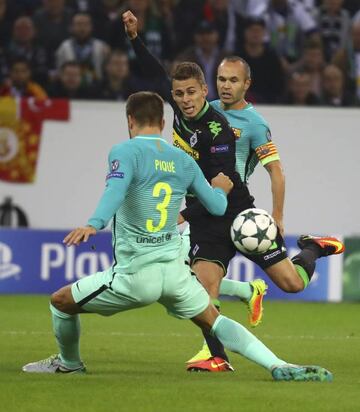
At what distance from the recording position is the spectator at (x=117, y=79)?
54.9 feet

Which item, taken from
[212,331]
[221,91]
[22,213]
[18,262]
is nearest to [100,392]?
[212,331]

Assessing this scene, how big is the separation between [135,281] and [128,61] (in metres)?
9.71

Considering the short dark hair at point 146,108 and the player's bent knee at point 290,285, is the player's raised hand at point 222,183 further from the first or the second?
the player's bent knee at point 290,285

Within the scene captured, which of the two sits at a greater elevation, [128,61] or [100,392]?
[128,61]

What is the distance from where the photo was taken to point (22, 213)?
17.2 meters

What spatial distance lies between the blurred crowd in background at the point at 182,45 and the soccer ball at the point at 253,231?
794cm

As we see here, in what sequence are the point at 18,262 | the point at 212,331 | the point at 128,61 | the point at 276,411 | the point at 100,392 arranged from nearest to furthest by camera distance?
1. the point at 276,411
2. the point at 100,392
3. the point at 212,331
4. the point at 18,262
5. the point at 128,61

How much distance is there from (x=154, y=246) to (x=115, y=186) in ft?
1.71

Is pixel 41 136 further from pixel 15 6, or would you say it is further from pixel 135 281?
pixel 135 281

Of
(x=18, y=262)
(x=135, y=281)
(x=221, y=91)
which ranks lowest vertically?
(x=18, y=262)

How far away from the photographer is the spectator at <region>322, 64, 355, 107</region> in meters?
17.2

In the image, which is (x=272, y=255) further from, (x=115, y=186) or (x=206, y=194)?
(x=115, y=186)

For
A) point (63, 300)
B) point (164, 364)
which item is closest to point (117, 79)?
point (164, 364)

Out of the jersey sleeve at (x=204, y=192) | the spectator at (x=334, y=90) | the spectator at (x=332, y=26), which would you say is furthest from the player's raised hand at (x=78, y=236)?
the spectator at (x=332, y=26)
